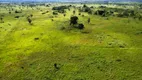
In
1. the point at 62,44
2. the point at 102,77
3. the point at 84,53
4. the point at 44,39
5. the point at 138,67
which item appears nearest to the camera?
the point at 102,77

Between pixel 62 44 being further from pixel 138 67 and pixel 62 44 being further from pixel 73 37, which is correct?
pixel 138 67

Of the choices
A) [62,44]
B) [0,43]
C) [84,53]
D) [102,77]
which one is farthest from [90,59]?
[0,43]

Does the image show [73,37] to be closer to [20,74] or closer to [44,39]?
[44,39]

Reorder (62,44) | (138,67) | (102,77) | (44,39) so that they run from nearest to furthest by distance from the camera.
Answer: (102,77), (138,67), (62,44), (44,39)

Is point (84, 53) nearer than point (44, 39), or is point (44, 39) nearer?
point (84, 53)

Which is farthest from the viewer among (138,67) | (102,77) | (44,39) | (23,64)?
(44,39)

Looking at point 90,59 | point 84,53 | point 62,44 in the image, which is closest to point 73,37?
point 62,44
